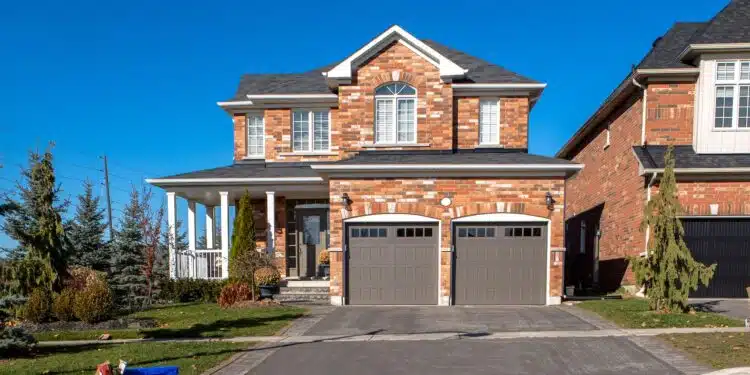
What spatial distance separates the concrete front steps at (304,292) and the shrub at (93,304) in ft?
15.7

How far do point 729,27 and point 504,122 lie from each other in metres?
7.04

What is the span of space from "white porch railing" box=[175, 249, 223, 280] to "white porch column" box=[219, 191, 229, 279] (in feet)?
0.55

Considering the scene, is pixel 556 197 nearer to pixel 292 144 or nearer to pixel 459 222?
pixel 459 222

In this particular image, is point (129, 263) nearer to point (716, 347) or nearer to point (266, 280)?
point (266, 280)

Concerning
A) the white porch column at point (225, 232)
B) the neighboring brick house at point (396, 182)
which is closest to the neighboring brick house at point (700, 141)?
the neighboring brick house at point (396, 182)

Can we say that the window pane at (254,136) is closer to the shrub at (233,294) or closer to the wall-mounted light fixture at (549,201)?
the shrub at (233,294)

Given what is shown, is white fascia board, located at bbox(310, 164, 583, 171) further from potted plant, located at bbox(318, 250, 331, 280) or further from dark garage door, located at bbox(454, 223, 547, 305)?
potted plant, located at bbox(318, 250, 331, 280)

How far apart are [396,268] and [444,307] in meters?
1.74

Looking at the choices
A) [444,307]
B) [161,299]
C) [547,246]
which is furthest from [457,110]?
[161,299]

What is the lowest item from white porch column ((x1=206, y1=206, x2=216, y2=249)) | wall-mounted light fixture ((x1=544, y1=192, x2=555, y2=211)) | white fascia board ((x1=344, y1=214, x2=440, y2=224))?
white porch column ((x1=206, y1=206, x2=216, y2=249))

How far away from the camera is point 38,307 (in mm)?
10477

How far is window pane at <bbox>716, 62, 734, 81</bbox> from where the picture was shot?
43.3 ft

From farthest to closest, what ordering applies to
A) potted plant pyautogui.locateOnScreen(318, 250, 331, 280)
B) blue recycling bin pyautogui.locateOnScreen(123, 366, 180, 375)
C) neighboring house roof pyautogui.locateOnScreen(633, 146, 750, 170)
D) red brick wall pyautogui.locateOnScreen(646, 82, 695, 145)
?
potted plant pyautogui.locateOnScreen(318, 250, 331, 280) → red brick wall pyautogui.locateOnScreen(646, 82, 695, 145) → neighboring house roof pyautogui.locateOnScreen(633, 146, 750, 170) → blue recycling bin pyautogui.locateOnScreen(123, 366, 180, 375)

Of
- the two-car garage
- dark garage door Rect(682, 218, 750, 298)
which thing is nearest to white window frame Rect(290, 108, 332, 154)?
the two-car garage
